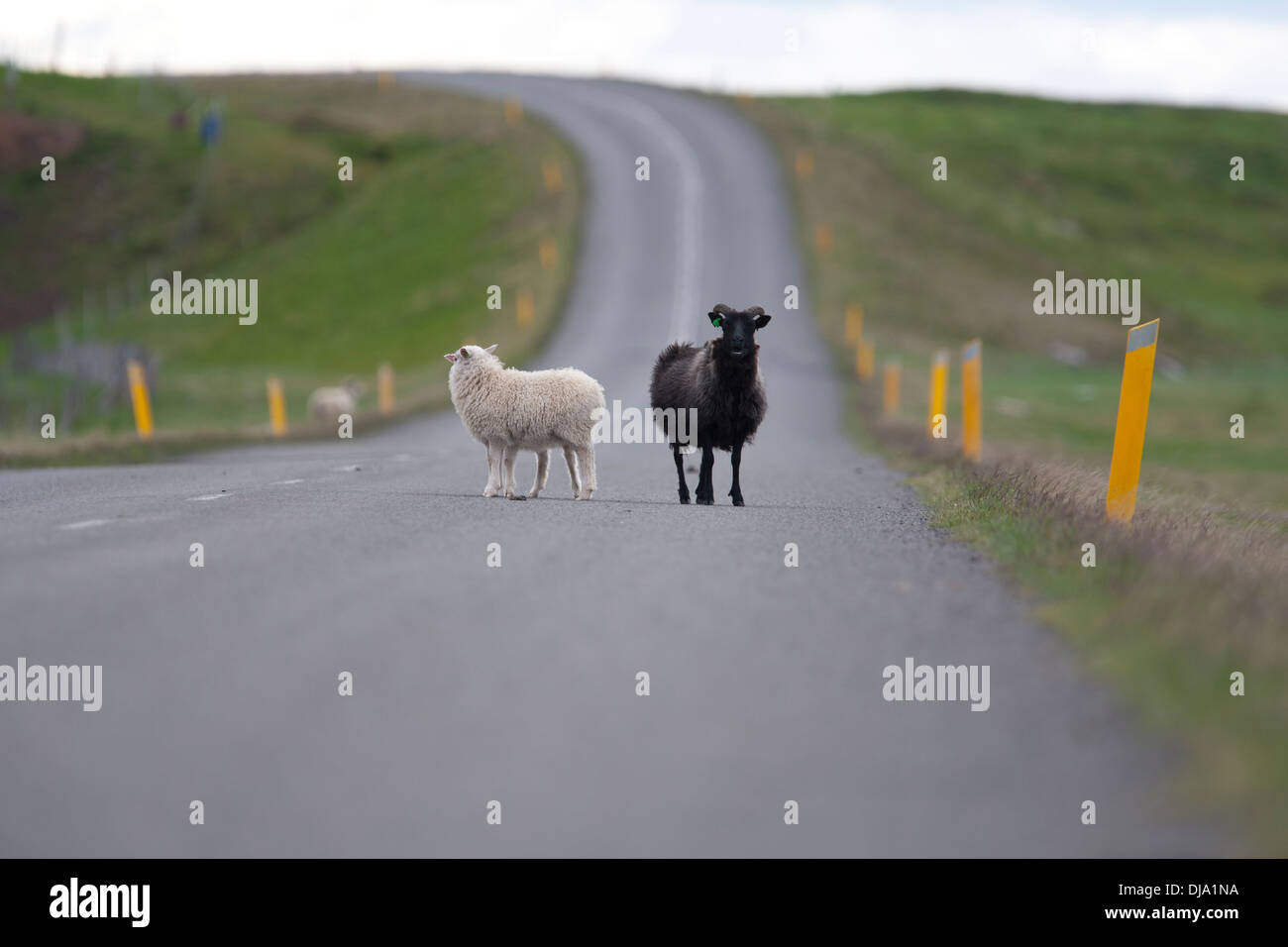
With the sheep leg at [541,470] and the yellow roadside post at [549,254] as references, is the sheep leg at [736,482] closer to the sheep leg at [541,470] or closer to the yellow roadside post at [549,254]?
the sheep leg at [541,470]

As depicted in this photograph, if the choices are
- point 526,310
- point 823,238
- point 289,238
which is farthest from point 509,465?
point 289,238

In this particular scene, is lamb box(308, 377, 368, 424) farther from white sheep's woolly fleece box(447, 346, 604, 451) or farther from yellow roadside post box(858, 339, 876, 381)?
white sheep's woolly fleece box(447, 346, 604, 451)

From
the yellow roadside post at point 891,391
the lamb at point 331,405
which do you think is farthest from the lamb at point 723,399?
the lamb at point 331,405

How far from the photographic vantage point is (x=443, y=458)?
19.0 metres

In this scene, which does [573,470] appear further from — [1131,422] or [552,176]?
[552,176]

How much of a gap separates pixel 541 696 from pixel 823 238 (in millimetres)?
48750

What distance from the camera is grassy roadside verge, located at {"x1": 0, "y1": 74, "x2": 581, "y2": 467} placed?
140ft

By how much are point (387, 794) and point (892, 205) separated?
5696 centimetres

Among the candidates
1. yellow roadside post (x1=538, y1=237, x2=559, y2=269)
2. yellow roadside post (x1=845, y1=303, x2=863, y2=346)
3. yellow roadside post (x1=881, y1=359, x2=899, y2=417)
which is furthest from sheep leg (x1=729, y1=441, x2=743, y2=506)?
yellow roadside post (x1=538, y1=237, x2=559, y2=269)

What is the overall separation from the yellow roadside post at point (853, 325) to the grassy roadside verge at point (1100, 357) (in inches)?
14.2

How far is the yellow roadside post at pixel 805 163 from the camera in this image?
61.5 meters

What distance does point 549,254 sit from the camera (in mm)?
51281
